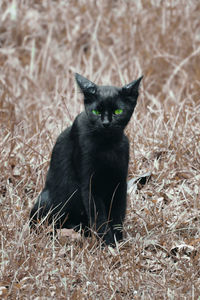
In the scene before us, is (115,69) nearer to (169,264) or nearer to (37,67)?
(37,67)

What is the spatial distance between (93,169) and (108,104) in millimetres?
464

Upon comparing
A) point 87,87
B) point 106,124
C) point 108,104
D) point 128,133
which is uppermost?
point 87,87

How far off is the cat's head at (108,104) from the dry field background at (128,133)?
0.82m

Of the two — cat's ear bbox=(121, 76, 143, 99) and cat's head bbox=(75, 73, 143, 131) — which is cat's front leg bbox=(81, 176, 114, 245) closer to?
cat's head bbox=(75, 73, 143, 131)

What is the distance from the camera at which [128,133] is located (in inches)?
207

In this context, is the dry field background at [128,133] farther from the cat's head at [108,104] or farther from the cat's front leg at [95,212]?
the cat's head at [108,104]

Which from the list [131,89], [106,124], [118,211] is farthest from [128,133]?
[106,124]

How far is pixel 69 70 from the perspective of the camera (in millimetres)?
7434

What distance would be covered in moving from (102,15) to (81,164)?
182 inches

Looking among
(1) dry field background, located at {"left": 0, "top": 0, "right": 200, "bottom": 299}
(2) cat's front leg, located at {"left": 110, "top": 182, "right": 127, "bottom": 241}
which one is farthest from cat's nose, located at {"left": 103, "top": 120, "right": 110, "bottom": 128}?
(1) dry field background, located at {"left": 0, "top": 0, "right": 200, "bottom": 299}

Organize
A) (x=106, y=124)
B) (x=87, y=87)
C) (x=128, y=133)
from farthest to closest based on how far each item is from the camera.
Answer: (x=128, y=133) → (x=87, y=87) → (x=106, y=124)

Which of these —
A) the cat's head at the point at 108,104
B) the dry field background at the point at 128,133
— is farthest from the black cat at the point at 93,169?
the dry field background at the point at 128,133

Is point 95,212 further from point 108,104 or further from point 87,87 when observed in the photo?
point 87,87

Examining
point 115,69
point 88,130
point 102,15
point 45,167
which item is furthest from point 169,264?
point 102,15
